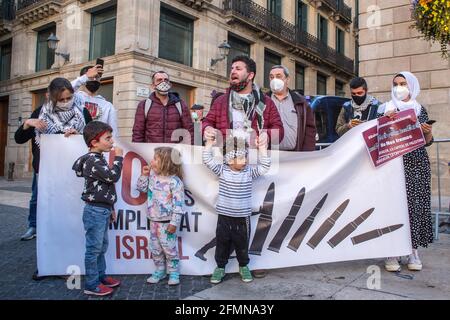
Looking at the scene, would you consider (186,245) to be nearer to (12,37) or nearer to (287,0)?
(12,37)

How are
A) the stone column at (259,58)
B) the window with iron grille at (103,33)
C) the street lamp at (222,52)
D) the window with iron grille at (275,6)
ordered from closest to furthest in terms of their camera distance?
the window with iron grille at (103,33)
the street lamp at (222,52)
the stone column at (259,58)
the window with iron grille at (275,6)

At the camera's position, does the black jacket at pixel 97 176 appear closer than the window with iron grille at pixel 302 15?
Yes

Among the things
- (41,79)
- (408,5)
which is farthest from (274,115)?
(41,79)

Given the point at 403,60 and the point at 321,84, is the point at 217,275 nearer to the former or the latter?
the point at 403,60

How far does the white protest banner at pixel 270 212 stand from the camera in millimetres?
3697

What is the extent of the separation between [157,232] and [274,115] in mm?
1562

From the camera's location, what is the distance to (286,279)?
357 centimetres

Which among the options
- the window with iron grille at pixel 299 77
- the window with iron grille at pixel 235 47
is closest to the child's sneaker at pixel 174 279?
the window with iron grille at pixel 235 47

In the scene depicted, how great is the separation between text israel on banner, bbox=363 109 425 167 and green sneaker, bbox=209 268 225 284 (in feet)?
6.04

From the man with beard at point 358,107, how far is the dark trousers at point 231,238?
1.71 m

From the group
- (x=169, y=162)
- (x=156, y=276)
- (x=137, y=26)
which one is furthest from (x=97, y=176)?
(x=137, y=26)

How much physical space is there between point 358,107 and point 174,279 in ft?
8.87

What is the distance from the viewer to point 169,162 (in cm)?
349

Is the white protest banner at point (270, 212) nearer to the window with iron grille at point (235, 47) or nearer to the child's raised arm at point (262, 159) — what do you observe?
the child's raised arm at point (262, 159)
